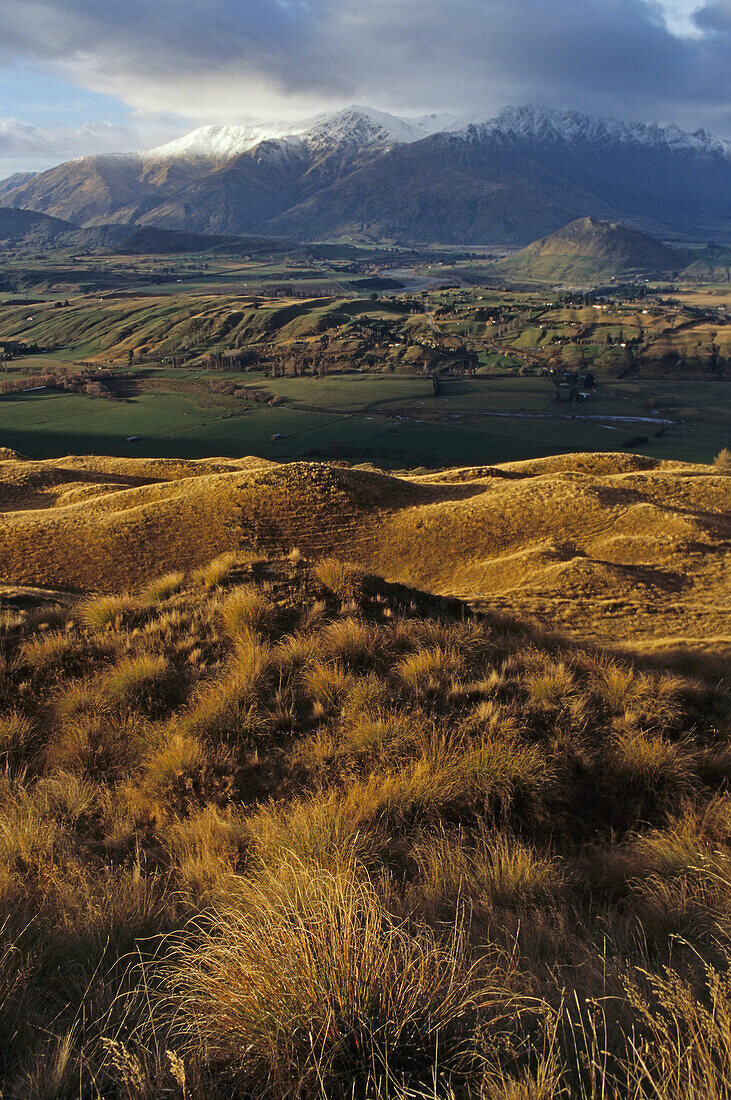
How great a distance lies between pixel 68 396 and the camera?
391ft

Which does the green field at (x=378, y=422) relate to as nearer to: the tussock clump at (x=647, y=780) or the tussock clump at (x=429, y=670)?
the tussock clump at (x=429, y=670)

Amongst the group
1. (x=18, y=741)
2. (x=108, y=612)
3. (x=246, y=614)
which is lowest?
(x=18, y=741)

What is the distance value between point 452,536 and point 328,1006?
24469mm

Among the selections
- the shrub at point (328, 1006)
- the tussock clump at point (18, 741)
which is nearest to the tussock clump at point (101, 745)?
the tussock clump at point (18, 741)

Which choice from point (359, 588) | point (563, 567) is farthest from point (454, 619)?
point (563, 567)

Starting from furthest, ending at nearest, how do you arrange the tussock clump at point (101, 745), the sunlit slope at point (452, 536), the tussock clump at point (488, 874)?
the sunlit slope at point (452, 536) < the tussock clump at point (101, 745) < the tussock clump at point (488, 874)

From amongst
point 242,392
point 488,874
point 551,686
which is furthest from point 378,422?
point 488,874

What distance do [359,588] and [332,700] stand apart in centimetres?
461

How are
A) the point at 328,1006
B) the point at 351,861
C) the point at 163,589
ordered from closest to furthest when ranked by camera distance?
the point at 328,1006 < the point at 351,861 < the point at 163,589

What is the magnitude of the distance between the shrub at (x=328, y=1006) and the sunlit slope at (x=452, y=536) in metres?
14.3

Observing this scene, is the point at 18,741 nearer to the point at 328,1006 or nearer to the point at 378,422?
the point at 328,1006

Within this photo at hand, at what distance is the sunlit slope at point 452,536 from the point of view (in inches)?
777

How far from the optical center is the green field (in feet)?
303

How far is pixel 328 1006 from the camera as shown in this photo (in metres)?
3.01
